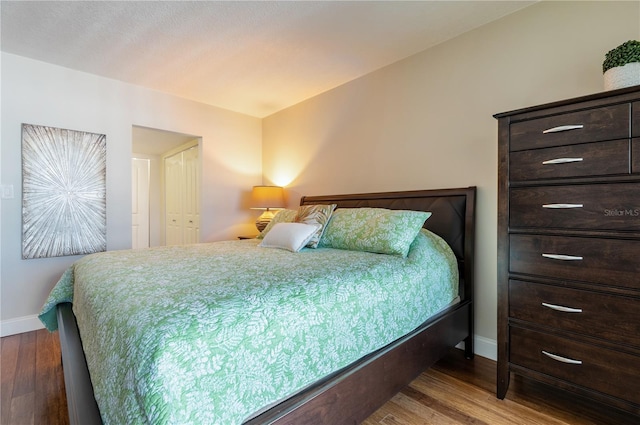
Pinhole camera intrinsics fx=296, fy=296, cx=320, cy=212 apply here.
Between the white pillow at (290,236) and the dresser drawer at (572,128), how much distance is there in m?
1.34

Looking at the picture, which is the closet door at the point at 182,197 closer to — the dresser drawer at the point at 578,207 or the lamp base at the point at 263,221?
the lamp base at the point at 263,221

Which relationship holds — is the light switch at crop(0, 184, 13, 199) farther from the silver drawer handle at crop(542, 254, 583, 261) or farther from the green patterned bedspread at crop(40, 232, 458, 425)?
the silver drawer handle at crop(542, 254, 583, 261)

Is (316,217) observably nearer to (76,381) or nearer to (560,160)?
(560,160)

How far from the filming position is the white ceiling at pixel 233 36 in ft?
6.39

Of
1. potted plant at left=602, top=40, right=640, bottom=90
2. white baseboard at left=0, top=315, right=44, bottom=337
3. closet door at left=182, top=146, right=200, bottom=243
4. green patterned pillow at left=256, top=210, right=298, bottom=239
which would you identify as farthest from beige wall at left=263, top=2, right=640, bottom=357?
white baseboard at left=0, top=315, right=44, bottom=337

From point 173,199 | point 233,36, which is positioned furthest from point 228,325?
point 173,199

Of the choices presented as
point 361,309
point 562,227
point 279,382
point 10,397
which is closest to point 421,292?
point 361,309

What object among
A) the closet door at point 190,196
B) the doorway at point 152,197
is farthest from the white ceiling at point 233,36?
the doorway at point 152,197

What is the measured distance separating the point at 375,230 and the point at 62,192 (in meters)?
2.87

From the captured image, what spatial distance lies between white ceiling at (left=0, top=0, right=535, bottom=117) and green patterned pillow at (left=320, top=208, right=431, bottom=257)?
4.42 ft

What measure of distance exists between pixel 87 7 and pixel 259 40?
3.64 feet

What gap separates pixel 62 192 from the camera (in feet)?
9.00

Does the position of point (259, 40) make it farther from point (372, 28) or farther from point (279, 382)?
point (279, 382)

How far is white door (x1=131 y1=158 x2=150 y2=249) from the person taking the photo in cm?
543
